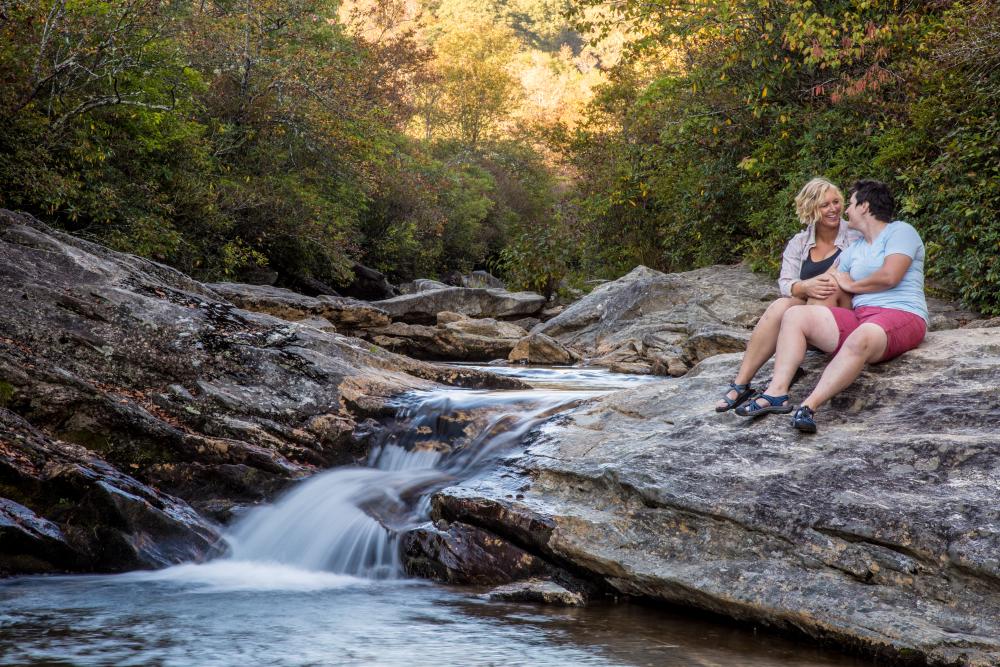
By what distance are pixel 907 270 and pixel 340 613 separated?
13.3 ft

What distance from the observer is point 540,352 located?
49.8 ft

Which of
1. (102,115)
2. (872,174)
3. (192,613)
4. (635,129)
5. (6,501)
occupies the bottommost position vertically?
(192,613)

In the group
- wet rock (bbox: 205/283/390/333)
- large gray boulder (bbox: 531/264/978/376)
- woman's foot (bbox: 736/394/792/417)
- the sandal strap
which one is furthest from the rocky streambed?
wet rock (bbox: 205/283/390/333)

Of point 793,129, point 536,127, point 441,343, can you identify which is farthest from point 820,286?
point 536,127

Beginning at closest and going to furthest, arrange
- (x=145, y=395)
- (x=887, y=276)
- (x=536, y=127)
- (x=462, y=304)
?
(x=887, y=276), (x=145, y=395), (x=462, y=304), (x=536, y=127)

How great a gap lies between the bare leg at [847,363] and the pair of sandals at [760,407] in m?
0.11


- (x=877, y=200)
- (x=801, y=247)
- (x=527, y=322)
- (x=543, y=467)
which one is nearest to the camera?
(x=877, y=200)

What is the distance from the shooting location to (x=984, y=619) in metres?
4.01

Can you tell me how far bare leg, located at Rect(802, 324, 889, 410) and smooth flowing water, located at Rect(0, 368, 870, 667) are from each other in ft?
5.05

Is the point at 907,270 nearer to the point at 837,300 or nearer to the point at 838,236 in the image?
the point at 837,300

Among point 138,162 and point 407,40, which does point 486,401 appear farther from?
point 407,40

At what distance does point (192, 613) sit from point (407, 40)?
2622 centimetres

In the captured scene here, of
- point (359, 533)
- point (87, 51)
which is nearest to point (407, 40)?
point (87, 51)

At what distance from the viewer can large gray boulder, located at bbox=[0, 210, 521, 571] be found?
5770 mm
